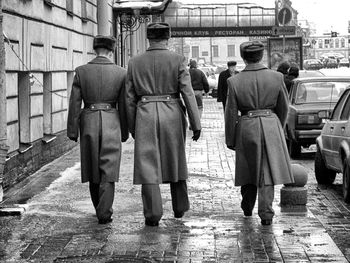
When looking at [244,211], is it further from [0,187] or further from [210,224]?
[0,187]

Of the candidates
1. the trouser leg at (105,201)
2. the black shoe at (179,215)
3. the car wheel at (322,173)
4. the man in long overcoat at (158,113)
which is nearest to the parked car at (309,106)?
the car wheel at (322,173)

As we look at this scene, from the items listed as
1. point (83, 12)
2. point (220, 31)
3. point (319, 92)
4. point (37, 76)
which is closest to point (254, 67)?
point (37, 76)

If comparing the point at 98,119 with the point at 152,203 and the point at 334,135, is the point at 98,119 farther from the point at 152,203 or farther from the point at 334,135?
the point at 334,135

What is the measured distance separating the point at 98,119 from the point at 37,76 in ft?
19.9

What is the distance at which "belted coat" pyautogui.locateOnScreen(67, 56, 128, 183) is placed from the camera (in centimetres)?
955

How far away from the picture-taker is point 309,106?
58.7ft

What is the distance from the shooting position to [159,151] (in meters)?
9.38

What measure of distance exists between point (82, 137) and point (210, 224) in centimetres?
147

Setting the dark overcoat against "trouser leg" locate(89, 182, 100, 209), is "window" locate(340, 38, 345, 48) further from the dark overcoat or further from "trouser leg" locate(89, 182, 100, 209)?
"trouser leg" locate(89, 182, 100, 209)

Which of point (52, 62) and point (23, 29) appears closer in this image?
point (23, 29)

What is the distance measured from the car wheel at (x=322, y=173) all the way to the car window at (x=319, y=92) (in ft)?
14.2

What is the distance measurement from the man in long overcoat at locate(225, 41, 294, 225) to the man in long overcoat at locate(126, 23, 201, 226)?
1.58 ft

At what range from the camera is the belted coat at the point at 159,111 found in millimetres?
9328

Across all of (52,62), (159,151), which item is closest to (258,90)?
(159,151)
